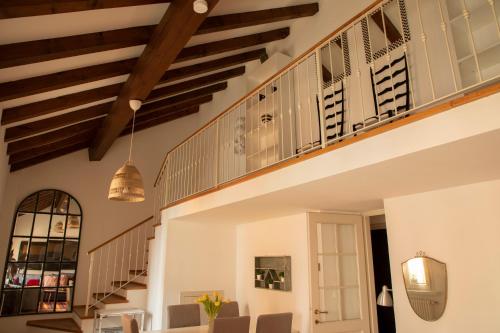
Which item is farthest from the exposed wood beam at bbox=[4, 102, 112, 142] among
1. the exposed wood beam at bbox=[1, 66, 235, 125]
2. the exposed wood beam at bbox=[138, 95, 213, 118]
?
the exposed wood beam at bbox=[138, 95, 213, 118]

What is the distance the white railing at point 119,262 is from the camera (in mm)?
6688

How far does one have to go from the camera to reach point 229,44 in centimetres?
516

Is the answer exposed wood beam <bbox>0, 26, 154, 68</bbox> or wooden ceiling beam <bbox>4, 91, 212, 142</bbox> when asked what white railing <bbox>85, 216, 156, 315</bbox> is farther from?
exposed wood beam <bbox>0, 26, 154, 68</bbox>

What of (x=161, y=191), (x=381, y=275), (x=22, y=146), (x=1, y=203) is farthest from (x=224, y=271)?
(x=1, y=203)

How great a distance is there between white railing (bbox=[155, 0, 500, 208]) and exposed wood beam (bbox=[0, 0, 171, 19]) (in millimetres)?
1733

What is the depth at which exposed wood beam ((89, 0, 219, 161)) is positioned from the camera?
117 inches

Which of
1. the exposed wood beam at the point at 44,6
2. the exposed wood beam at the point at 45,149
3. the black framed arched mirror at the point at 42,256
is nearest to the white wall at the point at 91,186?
the black framed arched mirror at the point at 42,256

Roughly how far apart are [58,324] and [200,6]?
5707mm

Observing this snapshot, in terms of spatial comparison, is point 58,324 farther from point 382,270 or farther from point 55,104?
point 382,270

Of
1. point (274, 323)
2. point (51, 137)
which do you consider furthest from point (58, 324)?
point (274, 323)

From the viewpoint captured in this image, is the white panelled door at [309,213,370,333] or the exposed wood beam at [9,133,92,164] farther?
the exposed wood beam at [9,133,92,164]

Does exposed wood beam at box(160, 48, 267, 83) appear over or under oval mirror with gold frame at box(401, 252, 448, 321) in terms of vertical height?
over

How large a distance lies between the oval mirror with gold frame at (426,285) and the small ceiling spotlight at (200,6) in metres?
2.95

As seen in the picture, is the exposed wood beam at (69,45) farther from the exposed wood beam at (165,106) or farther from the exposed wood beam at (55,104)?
the exposed wood beam at (165,106)
